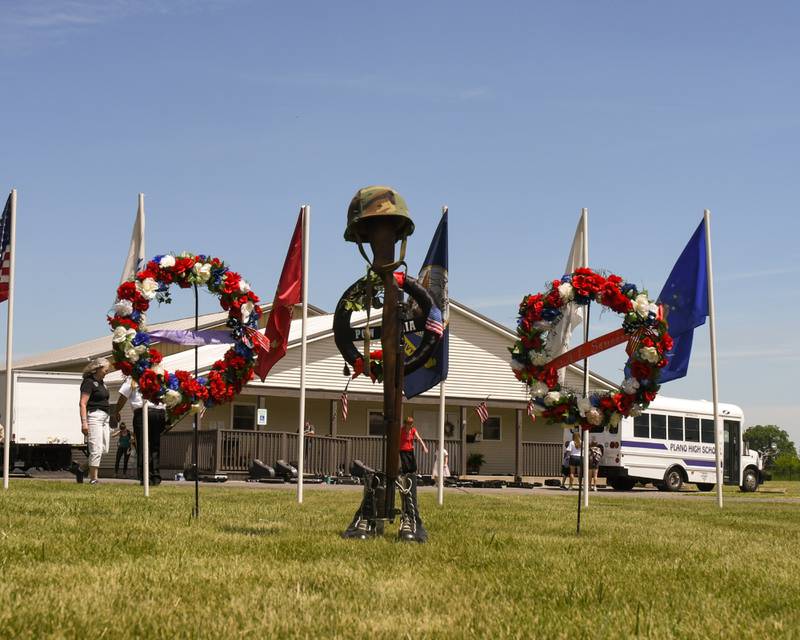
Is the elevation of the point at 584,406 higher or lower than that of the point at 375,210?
lower

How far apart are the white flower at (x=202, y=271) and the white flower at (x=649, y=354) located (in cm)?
448

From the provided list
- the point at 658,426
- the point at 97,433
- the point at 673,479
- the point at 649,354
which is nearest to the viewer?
the point at 649,354

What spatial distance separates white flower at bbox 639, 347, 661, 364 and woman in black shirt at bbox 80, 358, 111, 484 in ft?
32.4

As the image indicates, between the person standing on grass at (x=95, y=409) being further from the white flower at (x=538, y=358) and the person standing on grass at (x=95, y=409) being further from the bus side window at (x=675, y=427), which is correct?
the bus side window at (x=675, y=427)

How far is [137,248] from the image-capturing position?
Result: 17.0 meters

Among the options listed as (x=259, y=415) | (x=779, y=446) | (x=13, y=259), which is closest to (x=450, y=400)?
(x=259, y=415)

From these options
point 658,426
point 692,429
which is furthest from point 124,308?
point 692,429

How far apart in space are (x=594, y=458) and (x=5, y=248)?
66.7 ft

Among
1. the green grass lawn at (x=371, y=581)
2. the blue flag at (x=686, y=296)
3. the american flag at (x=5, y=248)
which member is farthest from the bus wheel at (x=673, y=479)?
the green grass lawn at (x=371, y=581)

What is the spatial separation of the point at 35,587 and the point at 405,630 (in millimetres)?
2117

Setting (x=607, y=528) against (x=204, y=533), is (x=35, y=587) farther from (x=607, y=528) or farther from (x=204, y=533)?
(x=607, y=528)

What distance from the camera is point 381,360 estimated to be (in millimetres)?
9633

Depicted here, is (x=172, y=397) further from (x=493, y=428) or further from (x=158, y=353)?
(x=493, y=428)

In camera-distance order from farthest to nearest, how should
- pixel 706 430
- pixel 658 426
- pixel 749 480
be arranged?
pixel 749 480 < pixel 706 430 < pixel 658 426
